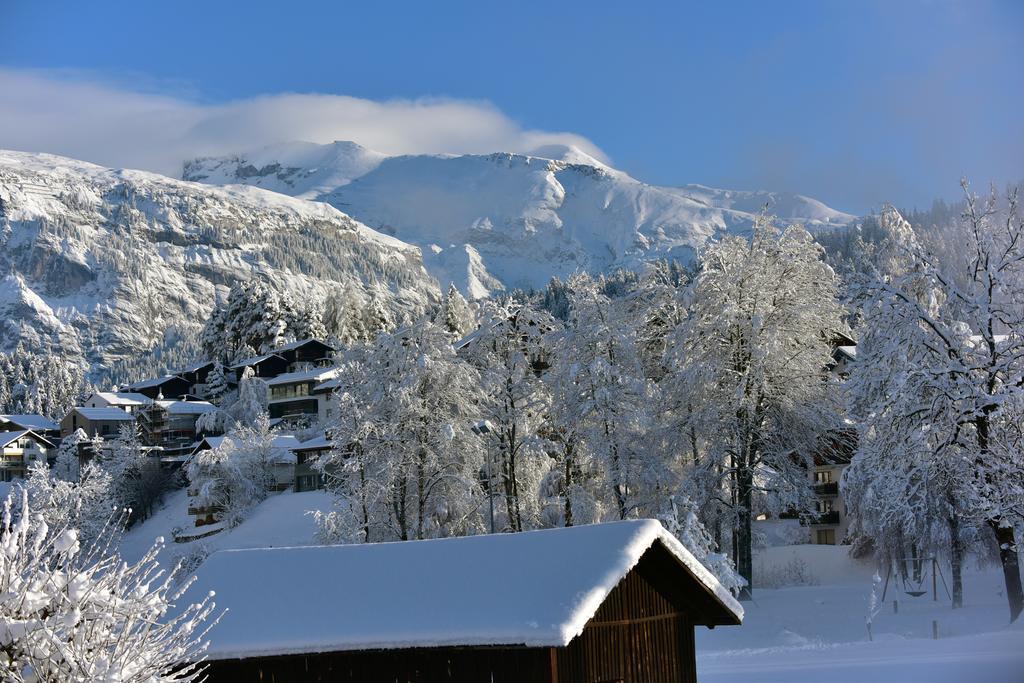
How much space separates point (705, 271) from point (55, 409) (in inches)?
6459

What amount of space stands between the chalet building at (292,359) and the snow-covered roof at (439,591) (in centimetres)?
9141

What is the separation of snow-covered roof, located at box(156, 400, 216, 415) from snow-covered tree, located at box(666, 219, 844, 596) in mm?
81629

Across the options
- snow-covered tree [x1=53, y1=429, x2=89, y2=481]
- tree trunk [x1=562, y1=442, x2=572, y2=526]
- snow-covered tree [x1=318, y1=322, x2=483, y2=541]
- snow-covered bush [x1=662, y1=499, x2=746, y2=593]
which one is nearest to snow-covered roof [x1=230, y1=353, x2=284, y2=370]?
snow-covered tree [x1=53, y1=429, x2=89, y2=481]

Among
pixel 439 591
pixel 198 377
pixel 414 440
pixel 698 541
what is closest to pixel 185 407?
pixel 198 377

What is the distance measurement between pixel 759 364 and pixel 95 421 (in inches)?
3774

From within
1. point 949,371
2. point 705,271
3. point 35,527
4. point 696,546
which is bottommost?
point 696,546

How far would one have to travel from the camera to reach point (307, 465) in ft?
277

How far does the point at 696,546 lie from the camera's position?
3681 centimetres

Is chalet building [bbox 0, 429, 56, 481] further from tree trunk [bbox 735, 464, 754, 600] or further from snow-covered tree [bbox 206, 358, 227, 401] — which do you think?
tree trunk [bbox 735, 464, 754, 600]

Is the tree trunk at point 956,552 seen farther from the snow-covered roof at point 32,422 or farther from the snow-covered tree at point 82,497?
the snow-covered roof at point 32,422

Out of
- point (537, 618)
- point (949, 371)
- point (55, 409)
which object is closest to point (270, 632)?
point (537, 618)

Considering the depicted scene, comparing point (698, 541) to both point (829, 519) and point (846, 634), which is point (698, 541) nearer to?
point (846, 634)

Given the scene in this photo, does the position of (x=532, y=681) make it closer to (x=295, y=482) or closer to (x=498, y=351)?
(x=498, y=351)

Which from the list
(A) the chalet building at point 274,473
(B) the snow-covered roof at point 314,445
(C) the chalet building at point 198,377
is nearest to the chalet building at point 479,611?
(A) the chalet building at point 274,473
